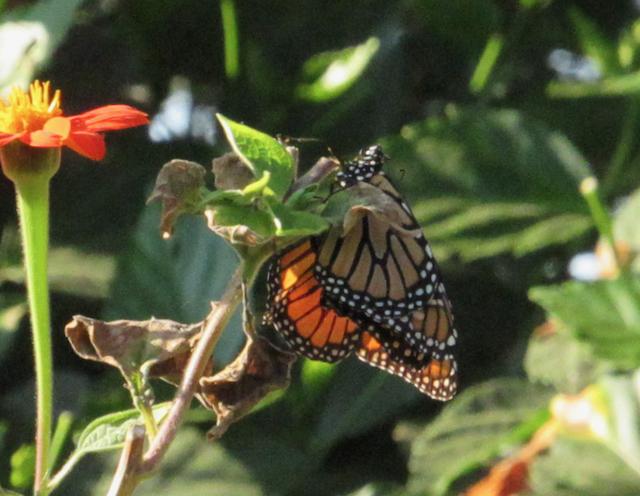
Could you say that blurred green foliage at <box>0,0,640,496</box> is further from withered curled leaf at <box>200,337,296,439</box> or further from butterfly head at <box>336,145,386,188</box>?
withered curled leaf at <box>200,337,296,439</box>

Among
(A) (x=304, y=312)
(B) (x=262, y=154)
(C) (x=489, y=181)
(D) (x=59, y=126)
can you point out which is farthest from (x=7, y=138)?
(C) (x=489, y=181)

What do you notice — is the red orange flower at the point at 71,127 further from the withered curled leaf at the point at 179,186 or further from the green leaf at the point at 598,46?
the green leaf at the point at 598,46

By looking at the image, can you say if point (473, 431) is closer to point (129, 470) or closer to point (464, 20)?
point (464, 20)

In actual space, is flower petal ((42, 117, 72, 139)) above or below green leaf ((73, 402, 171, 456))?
above

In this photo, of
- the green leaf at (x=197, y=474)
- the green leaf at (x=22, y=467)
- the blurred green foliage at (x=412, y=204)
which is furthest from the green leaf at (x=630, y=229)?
the green leaf at (x=22, y=467)

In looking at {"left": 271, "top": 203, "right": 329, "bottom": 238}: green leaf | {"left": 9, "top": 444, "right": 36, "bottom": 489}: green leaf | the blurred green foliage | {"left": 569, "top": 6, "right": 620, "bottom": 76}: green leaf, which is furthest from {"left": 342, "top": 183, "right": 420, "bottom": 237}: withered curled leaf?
{"left": 569, "top": 6, "right": 620, "bottom": 76}: green leaf

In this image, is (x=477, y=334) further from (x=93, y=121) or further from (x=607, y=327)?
(x=93, y=121)
